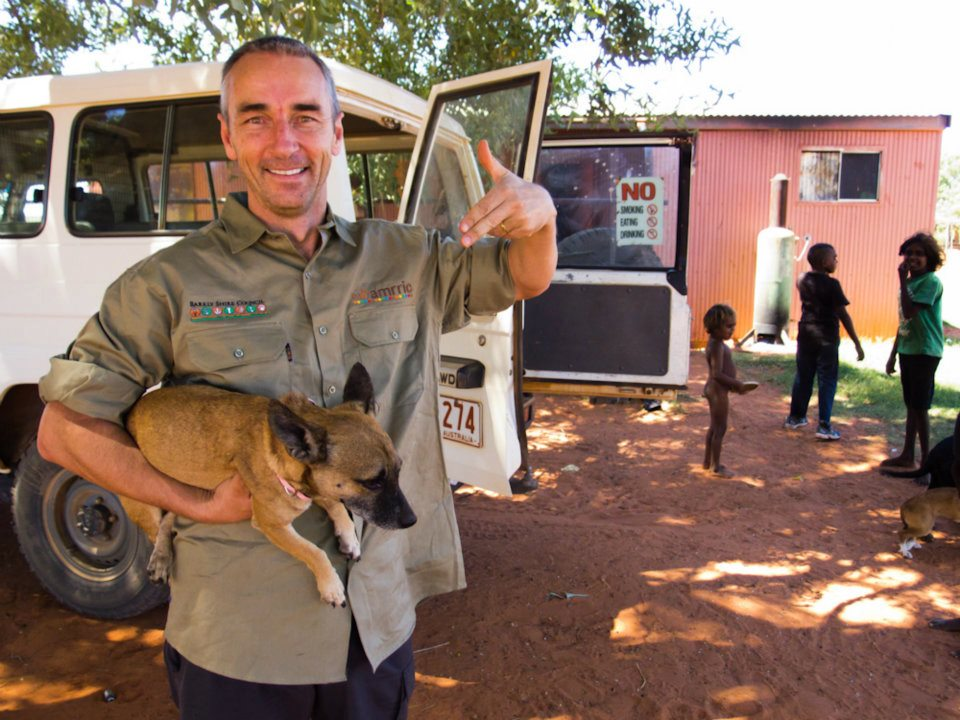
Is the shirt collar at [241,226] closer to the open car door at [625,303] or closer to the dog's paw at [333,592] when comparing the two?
the dog's paw at [333,592]

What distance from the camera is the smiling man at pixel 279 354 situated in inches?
65.1

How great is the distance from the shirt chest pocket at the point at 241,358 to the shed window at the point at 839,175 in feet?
43.2

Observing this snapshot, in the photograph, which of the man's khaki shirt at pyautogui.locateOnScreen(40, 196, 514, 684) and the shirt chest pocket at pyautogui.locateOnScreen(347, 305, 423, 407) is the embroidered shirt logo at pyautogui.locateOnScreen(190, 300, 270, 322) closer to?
the man's khaki shirt at pyautogui.locateOnScreen(40, 196, 514, 684)

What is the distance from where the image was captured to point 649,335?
5.30 m

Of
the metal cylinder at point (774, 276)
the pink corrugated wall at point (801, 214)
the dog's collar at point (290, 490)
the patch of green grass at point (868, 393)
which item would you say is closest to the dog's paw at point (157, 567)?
the dog's collar at point (290, 490)

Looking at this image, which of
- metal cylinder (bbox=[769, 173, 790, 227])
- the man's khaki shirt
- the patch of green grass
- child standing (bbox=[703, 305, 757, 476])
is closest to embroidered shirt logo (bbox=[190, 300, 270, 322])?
the man's khaki shirt

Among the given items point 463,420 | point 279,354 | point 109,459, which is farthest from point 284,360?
point 463,420

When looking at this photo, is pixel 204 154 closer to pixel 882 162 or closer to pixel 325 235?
Result: pixel 325 235

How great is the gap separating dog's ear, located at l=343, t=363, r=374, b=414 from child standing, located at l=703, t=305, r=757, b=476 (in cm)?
475

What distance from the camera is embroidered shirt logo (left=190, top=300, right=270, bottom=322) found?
1.68 m

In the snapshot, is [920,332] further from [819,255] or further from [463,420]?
[463,420]

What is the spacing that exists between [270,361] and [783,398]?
27.8 ft

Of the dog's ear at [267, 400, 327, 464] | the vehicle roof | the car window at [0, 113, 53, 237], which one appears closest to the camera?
the dog's ear at [267, 400, 327, 464]

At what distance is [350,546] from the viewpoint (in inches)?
71.6
